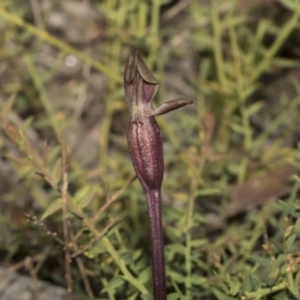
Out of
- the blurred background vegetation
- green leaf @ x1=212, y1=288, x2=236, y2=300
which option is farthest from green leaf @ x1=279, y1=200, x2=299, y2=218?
green leaf @ x1=212, y1=288, x2=236, y2=300

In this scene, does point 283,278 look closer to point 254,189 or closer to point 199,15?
point 254,189

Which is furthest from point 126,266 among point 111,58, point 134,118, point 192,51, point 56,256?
point 192,51

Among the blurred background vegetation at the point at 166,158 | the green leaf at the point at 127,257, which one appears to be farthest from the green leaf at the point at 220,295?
the green leaf at the point at 127,257

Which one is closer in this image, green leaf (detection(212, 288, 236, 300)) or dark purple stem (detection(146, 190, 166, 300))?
dark purple stem (detection(146, 190, 166, 300))

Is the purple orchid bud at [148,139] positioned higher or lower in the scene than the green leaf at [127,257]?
higher

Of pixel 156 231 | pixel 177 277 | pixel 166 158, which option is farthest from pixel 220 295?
pixel 166 158

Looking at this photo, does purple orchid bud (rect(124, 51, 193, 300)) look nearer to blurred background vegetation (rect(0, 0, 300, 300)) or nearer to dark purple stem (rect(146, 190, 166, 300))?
dark purple stem (rect(146, 190, 166, 300))

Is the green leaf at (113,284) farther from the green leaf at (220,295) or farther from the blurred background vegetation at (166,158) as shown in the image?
the green leaf at (220,295)
